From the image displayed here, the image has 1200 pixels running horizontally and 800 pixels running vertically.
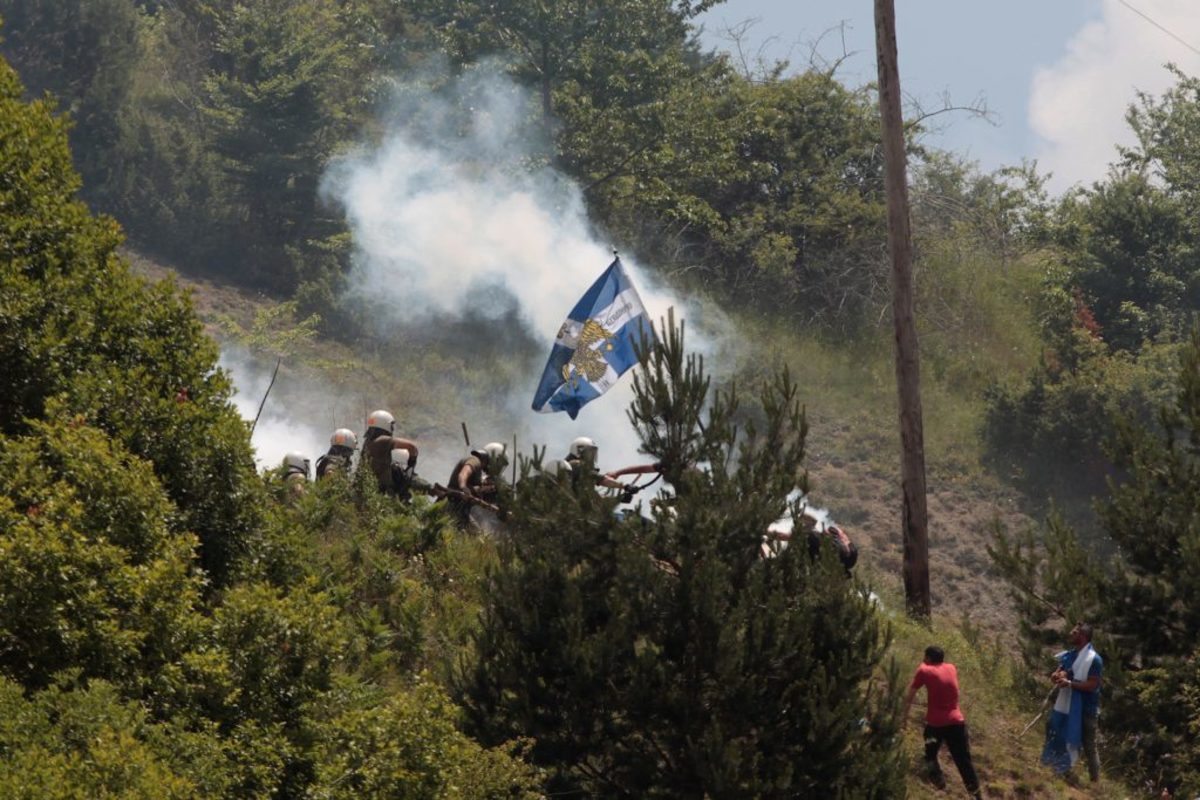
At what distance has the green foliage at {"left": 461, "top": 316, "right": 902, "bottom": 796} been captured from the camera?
1027cm

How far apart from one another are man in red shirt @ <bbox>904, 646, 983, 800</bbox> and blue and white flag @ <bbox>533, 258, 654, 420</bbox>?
430 cm

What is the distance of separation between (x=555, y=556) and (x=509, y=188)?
77.9 ft

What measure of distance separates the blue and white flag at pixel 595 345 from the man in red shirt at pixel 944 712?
169 inches

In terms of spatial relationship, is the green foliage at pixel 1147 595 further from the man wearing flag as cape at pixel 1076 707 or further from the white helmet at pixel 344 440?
the white helmet at pixel 344 440

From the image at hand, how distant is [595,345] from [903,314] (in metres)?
3.24

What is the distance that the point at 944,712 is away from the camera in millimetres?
12961

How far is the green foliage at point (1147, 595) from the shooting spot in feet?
47.1

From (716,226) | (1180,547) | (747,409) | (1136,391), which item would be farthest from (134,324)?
(716,226)

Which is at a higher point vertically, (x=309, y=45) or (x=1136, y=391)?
(x=309, y=45)

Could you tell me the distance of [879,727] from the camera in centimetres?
1045

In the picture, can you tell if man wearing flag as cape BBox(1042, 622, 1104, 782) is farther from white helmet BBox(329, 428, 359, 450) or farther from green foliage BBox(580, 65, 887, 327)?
green foliage BBox(580, 65, 887, 327)

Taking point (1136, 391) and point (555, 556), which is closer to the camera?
point (555, 556)

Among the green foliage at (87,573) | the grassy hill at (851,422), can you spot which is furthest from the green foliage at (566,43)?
the green foliage at (87,573)

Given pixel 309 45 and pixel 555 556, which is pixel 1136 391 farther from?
pixel 555 556
